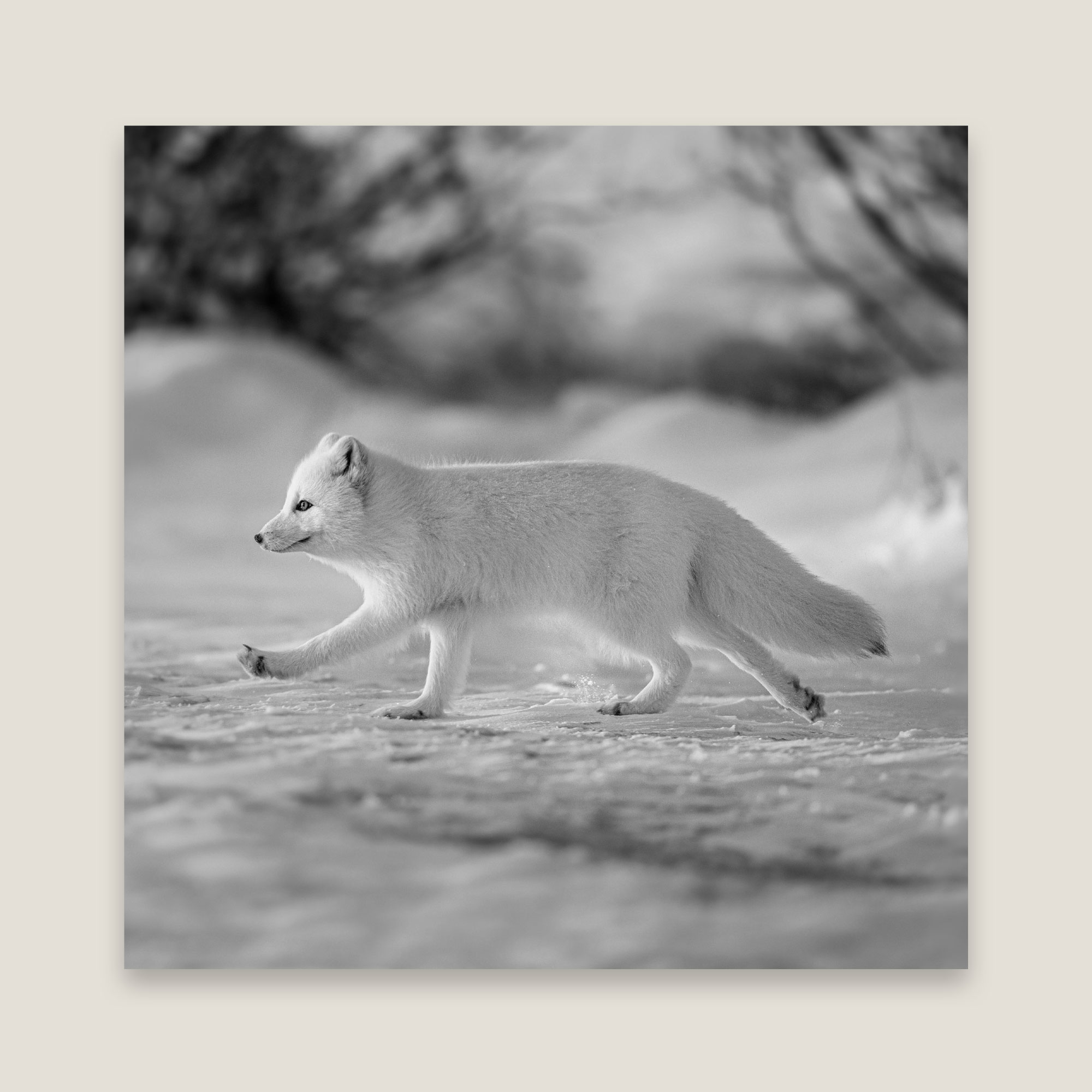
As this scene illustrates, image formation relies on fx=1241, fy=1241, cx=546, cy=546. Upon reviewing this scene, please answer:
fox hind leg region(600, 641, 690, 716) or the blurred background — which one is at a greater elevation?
the blurred background

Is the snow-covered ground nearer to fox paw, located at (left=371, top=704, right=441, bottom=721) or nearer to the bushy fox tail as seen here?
fox paw, located at (left=371, top=704, right=441, bottom=721)

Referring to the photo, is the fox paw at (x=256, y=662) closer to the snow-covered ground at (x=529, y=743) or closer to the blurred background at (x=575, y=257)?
the snow-covered ground at (x=529, y=743)

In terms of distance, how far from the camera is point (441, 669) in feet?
10.5

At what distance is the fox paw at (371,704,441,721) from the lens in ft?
10.4

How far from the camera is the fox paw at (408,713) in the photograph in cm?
316

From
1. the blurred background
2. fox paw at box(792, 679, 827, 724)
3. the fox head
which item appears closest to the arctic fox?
the fox head

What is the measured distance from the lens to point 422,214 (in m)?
3.66

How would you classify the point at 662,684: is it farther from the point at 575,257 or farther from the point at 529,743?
the point at 575,257

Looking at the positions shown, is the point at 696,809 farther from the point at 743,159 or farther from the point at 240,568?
the point at 743,159

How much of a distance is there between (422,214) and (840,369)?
133cm

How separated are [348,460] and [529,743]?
0.84 m

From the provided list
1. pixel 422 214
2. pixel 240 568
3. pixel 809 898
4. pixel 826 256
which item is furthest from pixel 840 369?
pixel 240 568

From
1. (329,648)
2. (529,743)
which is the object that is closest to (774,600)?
(529,743)
